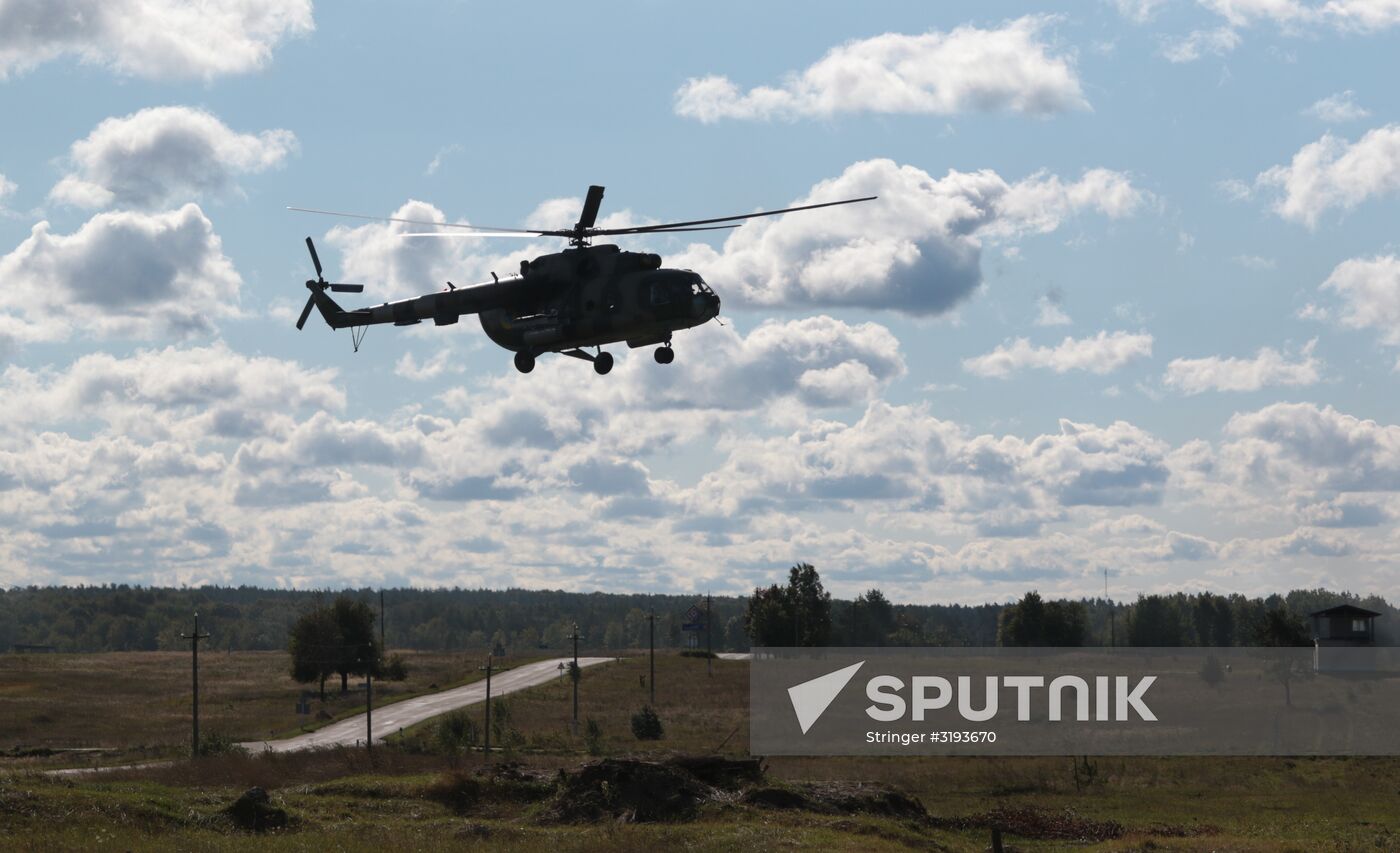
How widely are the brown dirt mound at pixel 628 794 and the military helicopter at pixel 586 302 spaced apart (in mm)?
13880

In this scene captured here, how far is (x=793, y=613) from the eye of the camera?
158250 mm

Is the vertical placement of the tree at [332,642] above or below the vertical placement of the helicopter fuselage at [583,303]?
below

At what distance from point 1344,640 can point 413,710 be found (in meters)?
80.8

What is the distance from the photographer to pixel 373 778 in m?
53.8

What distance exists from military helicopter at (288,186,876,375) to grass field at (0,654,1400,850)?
1413 cm

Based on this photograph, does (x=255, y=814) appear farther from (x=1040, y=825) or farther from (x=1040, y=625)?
(x=1040, y=625)

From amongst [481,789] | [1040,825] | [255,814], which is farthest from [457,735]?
[255,814]

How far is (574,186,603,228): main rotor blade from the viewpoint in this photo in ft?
143

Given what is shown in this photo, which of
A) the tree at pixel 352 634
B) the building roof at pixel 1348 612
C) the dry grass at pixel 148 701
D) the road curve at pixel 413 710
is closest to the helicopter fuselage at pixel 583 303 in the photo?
the road curve at pixel 413 710

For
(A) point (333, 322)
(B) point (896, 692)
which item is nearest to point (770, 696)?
(B) point (896, 692)

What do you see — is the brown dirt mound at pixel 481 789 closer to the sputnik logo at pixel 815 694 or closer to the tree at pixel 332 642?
the sputnik logo at pixel 815 694

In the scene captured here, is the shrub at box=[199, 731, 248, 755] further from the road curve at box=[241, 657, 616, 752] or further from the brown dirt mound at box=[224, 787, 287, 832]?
the brown dirt mound at box=[224, 787, 287, 832]

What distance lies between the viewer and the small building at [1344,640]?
12644cm

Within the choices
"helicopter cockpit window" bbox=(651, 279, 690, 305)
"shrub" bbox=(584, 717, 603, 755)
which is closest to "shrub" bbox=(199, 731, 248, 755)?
"shrub" bbox=(584, 717, 603, 755)
